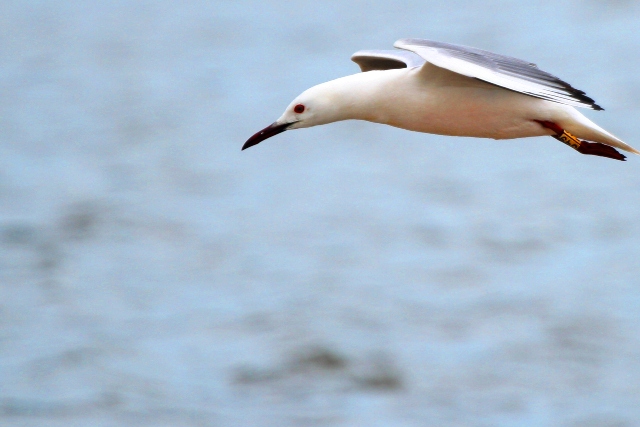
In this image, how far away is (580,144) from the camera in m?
9.04

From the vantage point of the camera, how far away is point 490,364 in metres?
22.7

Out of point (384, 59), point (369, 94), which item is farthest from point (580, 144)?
point (384, 59)

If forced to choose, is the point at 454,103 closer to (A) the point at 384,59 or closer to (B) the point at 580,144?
(B) the point at 580,144

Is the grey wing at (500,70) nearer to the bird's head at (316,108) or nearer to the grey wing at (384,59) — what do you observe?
the bird's head at (316,108)

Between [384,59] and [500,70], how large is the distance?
7.03 feet

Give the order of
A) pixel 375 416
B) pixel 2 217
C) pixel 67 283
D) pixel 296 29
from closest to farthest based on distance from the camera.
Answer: pixel 375 416, pixel 67 283, pixel 2 217, pixel 296 29

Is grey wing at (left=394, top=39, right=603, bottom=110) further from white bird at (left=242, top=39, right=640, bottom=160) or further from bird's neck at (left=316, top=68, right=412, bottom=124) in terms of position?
bird's neck at (left=316, top=68, right=412, bottom=124)

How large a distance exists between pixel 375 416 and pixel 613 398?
4161mm

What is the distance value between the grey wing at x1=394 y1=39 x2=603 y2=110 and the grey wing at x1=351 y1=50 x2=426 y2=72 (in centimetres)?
109

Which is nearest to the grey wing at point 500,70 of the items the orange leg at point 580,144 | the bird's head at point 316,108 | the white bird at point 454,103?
the white bird at point 454,103

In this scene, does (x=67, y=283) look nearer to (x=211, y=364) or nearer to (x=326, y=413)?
(x=211, y=364)

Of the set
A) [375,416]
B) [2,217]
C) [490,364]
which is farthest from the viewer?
[2,217]

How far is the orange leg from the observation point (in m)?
8.90

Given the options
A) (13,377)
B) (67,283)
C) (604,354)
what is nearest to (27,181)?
(67,283)
